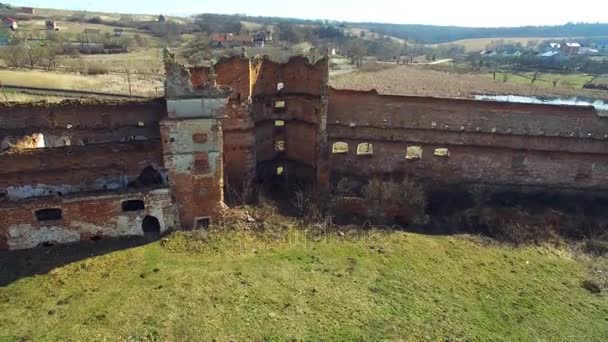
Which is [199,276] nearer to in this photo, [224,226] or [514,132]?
[224,226]

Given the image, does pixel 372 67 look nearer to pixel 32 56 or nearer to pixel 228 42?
pixel 228 42

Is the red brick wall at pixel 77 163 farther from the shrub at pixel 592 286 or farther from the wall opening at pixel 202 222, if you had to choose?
the shrub at pixel 592 286

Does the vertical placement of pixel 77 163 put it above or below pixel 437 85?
below

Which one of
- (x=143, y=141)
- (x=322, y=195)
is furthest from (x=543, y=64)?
(x=143, y=141)

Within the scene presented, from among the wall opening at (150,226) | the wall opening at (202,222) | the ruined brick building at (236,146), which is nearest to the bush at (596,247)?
the ruined brick building at (236,146)

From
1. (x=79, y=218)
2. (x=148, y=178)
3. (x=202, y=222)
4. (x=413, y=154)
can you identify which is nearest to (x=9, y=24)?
(x=148, y=178)

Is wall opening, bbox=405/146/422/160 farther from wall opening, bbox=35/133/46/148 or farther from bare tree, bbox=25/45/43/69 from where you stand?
bare tree, bbox=25/45/43/69

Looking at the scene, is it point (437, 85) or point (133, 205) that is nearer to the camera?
point (133, 205)

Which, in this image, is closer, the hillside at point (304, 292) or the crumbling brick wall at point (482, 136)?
the hillside at point (304, 292)
